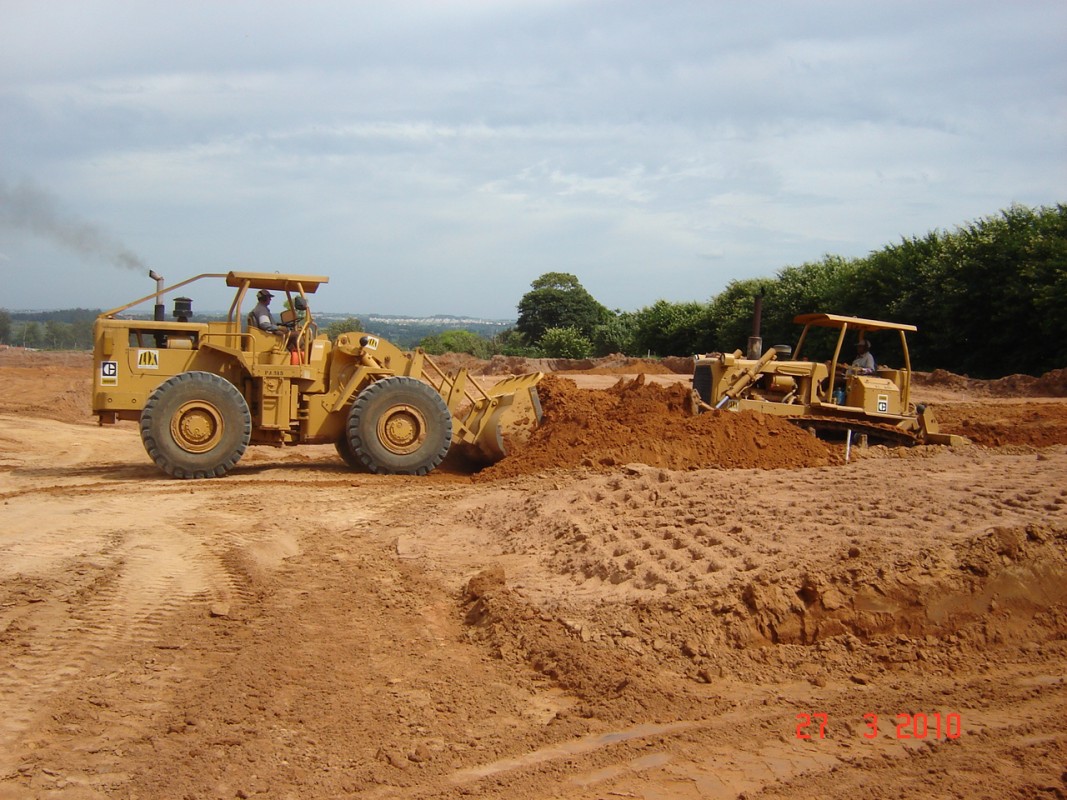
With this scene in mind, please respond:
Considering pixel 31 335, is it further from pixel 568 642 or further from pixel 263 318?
pixel 568 642

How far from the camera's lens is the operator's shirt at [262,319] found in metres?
12.1

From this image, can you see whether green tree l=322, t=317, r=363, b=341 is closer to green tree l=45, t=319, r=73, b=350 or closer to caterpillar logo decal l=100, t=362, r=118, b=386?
caterpillar logo decal l=100, t=362, r=118, b=386

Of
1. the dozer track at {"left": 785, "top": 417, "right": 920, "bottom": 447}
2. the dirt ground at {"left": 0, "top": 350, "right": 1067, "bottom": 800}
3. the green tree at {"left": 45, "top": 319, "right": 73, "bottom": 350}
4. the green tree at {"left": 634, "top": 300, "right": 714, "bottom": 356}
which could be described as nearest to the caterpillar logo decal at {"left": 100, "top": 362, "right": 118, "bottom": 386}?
the dirt ground at {"left": 0, "top": 350, "right": 1067, "bottom": 800}

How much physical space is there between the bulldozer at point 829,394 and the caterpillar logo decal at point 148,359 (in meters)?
7.31

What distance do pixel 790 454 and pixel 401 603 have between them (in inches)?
262

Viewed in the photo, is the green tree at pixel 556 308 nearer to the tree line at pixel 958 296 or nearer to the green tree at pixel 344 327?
the tree line at pixel 958 296

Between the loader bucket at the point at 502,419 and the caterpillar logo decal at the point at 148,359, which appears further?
the loader bucket at the point at 502,419

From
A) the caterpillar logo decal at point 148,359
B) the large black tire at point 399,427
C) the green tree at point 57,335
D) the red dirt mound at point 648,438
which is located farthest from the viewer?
the green tree at point 57,335

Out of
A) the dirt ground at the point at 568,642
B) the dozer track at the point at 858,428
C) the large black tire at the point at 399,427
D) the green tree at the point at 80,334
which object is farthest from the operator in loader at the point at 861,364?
the green tree at the point at 80,334

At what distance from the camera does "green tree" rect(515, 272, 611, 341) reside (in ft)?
185

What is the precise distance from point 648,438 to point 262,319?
4.95 meters

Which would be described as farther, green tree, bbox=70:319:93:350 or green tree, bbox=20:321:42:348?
green tree, bbox=20:321:42:348

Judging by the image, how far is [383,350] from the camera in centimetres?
1252

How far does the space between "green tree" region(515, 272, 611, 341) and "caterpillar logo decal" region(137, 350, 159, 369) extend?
4424cm
